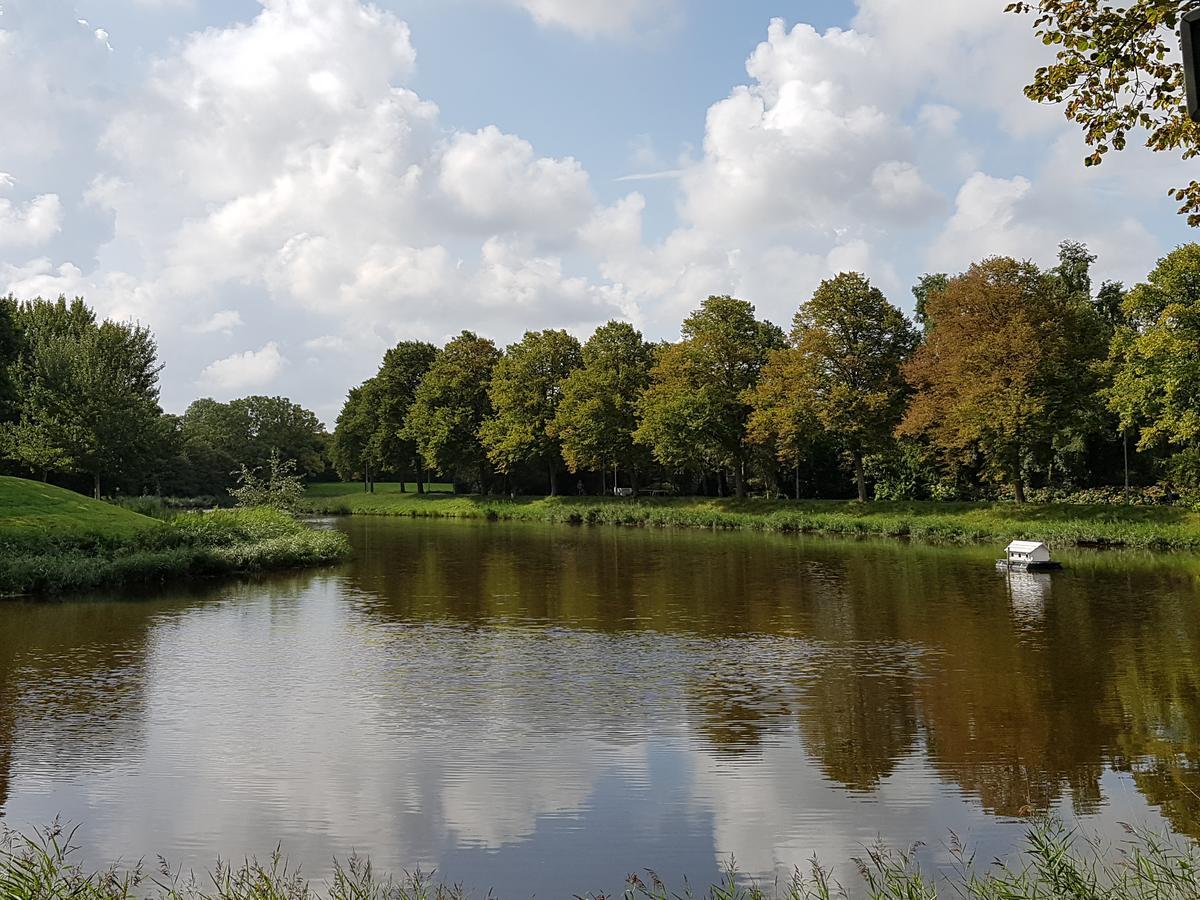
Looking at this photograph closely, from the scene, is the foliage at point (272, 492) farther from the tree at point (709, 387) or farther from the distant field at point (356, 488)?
the distant field at point (356, 488)

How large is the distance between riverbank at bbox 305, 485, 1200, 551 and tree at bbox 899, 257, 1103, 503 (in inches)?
146

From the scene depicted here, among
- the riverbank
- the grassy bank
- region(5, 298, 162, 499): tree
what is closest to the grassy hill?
the grassy bank

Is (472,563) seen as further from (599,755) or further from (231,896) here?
(231,896)

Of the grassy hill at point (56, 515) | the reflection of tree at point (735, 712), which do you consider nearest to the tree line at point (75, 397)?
the grassy hill at point (56, 515)

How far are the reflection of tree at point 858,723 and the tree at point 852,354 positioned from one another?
125ft

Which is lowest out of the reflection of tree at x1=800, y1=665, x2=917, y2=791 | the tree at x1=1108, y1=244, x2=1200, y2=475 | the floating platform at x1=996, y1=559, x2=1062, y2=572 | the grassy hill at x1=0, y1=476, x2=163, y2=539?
the reflection of tree at x1=800, y1=665, x2=917, y2=791

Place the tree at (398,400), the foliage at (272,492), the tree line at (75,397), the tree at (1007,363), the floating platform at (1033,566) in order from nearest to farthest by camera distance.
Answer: the floating platform at (1033,566)
the foliage at (272,492)
the tree at (1007,363)
the tree line at (75,397)
the tree at (398,400)

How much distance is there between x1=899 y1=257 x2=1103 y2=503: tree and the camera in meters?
44.5

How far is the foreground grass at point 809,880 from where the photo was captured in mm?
6352

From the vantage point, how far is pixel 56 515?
99.7 ft

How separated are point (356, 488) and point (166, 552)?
2751 inches

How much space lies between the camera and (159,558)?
28.0 meters

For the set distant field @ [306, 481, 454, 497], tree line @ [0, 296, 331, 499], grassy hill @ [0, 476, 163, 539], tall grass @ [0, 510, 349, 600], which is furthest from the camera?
distant field @ [306, 481, 454, 497]

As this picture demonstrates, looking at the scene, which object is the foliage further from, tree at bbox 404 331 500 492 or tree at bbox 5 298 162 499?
tree at bbox 404 331 500 492
